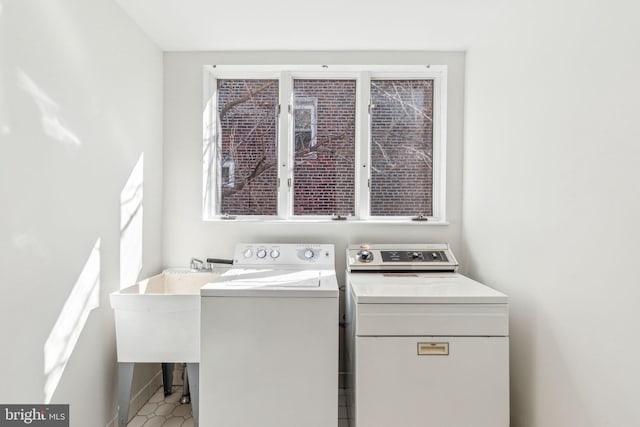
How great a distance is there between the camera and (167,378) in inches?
82.7

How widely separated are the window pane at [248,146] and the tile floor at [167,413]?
132 cm

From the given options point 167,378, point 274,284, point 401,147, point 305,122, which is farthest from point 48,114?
point 401,147

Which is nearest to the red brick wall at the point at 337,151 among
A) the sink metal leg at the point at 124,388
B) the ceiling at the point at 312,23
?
the ceiling at the point at 312,23

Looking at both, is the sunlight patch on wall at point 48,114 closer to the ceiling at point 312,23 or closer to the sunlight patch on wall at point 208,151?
the ceiling at point 312,23

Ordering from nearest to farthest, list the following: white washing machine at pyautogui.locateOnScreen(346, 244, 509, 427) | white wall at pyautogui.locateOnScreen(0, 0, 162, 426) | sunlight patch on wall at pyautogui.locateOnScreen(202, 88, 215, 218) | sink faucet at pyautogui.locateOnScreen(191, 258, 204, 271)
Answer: white wall at pyautogui.locateOnScreen(0, 0, 162, 426) < white washing machine at pyautogui.locateOnScreen(346, 244, 509, 427) < sink faucet at pyautogui.locateOnScreen(191, 258, 204, 271) < sunlight patch on wall at pyautogui.locateOnScreen(202, 88, 215, 218)

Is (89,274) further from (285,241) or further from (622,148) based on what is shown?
(622,148)

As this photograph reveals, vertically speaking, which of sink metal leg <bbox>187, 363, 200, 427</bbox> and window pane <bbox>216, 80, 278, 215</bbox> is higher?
window pane <bbox>216, 80, 278, 215</bbox>

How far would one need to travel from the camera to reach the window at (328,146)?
8.10 feet

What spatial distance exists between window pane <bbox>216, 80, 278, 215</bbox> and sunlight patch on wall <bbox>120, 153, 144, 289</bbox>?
59 centimetres

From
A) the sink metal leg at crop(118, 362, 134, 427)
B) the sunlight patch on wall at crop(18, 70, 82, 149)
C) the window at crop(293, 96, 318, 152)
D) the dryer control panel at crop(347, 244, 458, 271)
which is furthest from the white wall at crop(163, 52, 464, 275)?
the sunlight patch on wall at crop(18, 70, 82, 149)

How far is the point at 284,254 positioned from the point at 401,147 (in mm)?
1216

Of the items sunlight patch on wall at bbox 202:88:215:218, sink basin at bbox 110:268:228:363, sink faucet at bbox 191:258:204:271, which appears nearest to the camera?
sink basin at bbox 110:268:228:363

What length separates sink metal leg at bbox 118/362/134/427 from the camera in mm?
1676

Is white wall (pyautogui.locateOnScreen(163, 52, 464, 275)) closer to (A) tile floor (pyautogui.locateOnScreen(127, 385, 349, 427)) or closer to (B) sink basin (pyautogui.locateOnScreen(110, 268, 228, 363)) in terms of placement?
(B) sink basin (pyautogui.locateOnScreen(110, 268, 228, 363))
